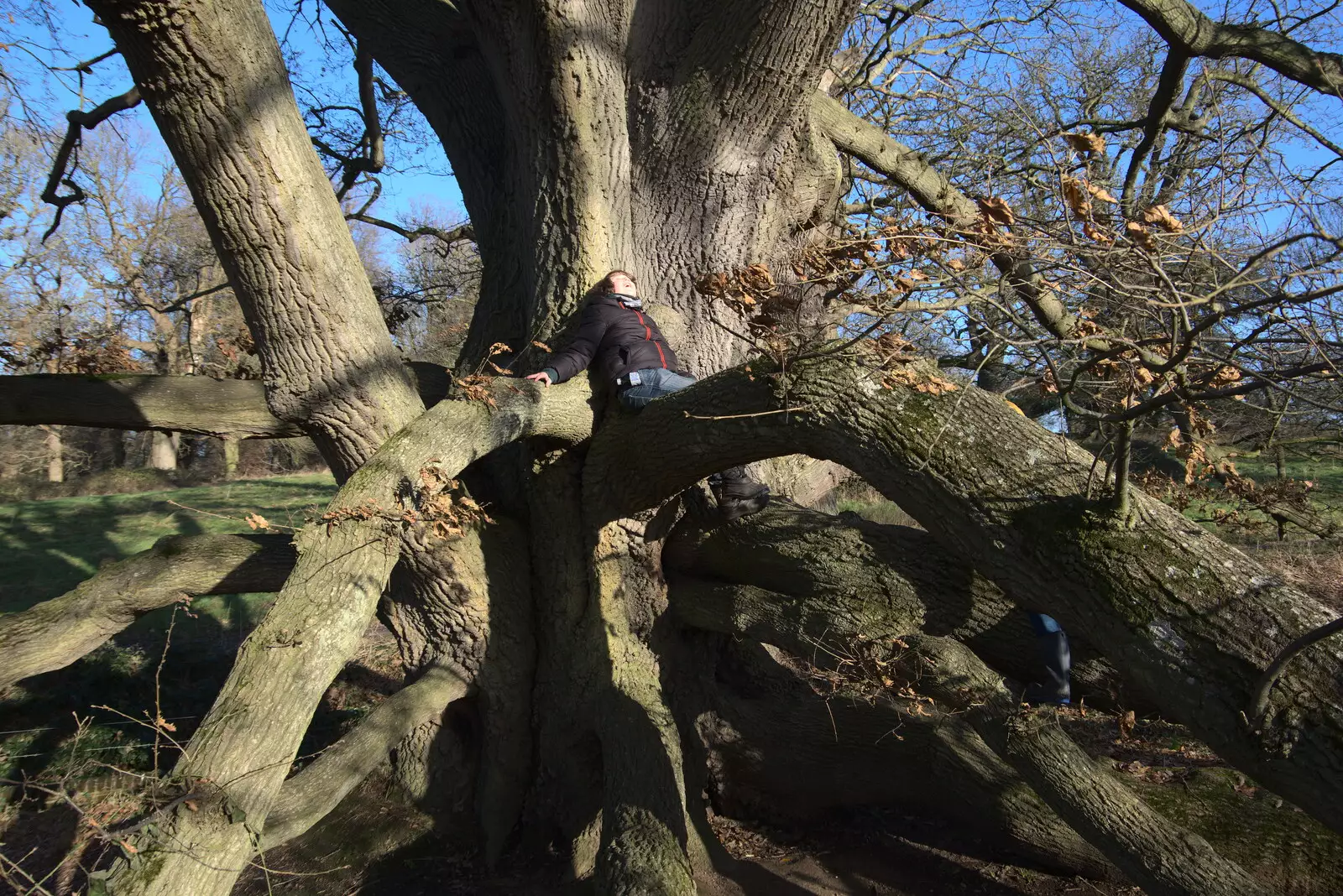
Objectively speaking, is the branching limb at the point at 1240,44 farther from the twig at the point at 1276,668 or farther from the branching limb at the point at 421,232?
the branching limb at the point at 421,232

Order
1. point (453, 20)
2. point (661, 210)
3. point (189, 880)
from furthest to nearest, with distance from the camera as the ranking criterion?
1. point (453, 20)
2. point (661, 210)
3. point (189, 880)

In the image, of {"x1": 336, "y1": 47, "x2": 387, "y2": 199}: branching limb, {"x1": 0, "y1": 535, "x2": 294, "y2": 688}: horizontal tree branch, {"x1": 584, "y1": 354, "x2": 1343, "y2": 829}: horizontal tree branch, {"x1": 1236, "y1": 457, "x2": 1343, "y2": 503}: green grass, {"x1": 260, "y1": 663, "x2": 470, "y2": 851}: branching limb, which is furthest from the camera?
{"x1": 1236, "y1": 457, "x2": 1343, "y2": 503}: green grass

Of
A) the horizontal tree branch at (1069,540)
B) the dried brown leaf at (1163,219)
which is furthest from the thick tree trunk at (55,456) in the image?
the dried brown leaf at (1163,219)

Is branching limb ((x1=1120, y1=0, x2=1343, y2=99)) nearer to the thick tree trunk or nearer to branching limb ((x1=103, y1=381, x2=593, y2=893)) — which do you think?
branching limb ((x1=103, y1=381, x2=593, y2=893))

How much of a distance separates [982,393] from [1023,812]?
266cm

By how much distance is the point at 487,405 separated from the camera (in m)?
3.97

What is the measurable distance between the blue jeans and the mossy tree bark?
14 cm

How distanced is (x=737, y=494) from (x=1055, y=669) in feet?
6.15

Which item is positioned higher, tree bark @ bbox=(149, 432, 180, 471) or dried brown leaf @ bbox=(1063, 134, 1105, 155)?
dried brown leaf @ bbox=(1063, 134, 1105, 155)

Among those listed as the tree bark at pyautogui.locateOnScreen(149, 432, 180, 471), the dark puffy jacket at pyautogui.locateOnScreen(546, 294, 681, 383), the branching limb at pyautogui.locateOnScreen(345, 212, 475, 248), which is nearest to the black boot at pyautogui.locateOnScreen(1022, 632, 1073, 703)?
the dark puffy jacket at pyautogui.locateOnScreen(546, 294, 681, 383)

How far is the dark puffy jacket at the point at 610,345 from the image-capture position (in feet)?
15.3

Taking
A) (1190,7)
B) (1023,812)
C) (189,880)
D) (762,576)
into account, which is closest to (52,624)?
(189,880)

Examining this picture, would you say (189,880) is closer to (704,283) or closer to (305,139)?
(704,283)

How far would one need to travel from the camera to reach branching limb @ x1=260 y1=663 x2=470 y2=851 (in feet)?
14.0
